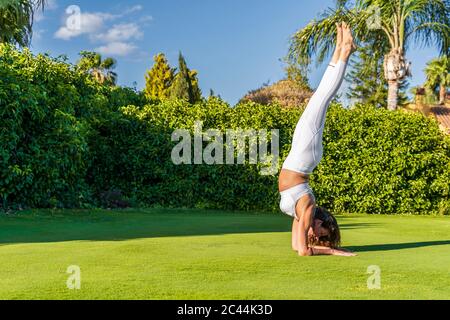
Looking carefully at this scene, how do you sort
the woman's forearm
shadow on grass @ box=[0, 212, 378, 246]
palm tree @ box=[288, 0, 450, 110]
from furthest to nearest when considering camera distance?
1. palm tree @ box=[288, 0, 450, 110]
2. shadow on grass @ box=[0, 212, 378, 246]
3. the woman's forearm

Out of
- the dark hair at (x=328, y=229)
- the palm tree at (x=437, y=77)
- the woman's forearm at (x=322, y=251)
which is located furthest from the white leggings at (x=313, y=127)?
the palm tree at (x=437, y=77)

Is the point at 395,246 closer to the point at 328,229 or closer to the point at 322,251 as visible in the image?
the point at 328,229

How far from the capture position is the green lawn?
4.88m

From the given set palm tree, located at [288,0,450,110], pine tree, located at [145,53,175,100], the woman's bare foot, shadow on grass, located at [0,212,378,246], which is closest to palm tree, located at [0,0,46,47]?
palm tree, located at [288,0,450,110]

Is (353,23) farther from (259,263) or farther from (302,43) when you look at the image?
(259,263)

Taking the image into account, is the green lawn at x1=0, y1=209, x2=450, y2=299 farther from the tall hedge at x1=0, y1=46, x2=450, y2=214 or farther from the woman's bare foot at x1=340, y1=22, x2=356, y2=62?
the tall hedge at x1=0, y1=46, x2=450, y2=214

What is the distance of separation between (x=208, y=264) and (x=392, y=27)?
64.7 ft

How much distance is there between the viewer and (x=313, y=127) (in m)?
7.16

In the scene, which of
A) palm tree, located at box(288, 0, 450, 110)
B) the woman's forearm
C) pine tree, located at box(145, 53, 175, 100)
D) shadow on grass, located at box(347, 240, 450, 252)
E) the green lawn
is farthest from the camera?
pine tree, located at box(145, 53, 175, 100)

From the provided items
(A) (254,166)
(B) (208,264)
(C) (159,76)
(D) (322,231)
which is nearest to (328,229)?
(D) (322,231)

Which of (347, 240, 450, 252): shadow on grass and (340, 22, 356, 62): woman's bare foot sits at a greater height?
(340, 22, 356, 62): woman's bare foot

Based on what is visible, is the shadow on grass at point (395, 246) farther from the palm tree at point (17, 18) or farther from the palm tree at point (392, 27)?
the palm tree at point (17, 18)

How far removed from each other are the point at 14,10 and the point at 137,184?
38.7ft

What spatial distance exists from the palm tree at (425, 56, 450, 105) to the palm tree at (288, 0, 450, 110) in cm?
3006
